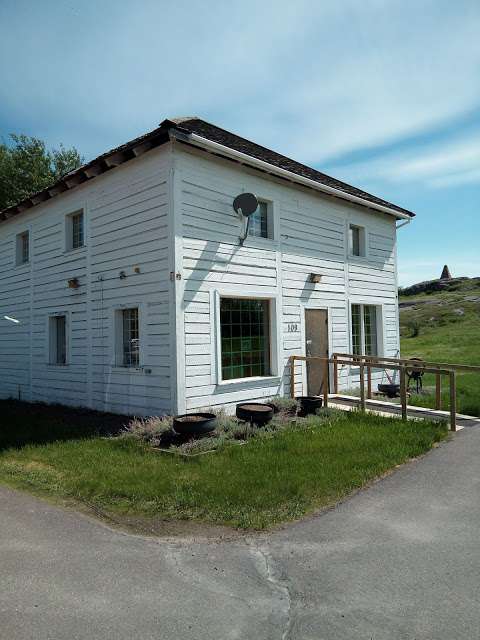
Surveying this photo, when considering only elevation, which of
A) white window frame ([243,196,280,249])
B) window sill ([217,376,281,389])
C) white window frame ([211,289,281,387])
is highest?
white window frame ([243,196,280,249])

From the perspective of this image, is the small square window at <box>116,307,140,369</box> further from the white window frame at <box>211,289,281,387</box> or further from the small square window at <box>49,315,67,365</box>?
the small square window at <box>49,315,67,365</box>

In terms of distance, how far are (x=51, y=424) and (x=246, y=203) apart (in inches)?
233

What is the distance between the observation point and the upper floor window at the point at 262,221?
11.0 metres

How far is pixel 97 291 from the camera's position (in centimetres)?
1093

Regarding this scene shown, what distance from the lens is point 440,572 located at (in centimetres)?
360

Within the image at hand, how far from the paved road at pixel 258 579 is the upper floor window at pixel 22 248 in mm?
10694

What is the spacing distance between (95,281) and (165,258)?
268 centimetres

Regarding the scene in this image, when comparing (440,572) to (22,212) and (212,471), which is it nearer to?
(212,471)

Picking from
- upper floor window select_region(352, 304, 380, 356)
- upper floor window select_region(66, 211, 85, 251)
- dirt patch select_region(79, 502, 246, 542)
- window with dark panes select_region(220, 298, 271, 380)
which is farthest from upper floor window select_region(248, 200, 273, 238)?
dirt patch select_region(79, 502, 246, 542)

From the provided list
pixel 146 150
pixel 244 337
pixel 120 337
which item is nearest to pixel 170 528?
pixel 244 337

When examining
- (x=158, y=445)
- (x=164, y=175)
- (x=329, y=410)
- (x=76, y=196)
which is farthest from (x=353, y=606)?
(x=76, y=196)

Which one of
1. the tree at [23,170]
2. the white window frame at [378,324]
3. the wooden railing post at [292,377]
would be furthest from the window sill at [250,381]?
the tree at [23,170]

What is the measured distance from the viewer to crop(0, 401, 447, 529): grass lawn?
497 cm

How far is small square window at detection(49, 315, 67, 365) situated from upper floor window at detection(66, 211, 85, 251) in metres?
1.97
